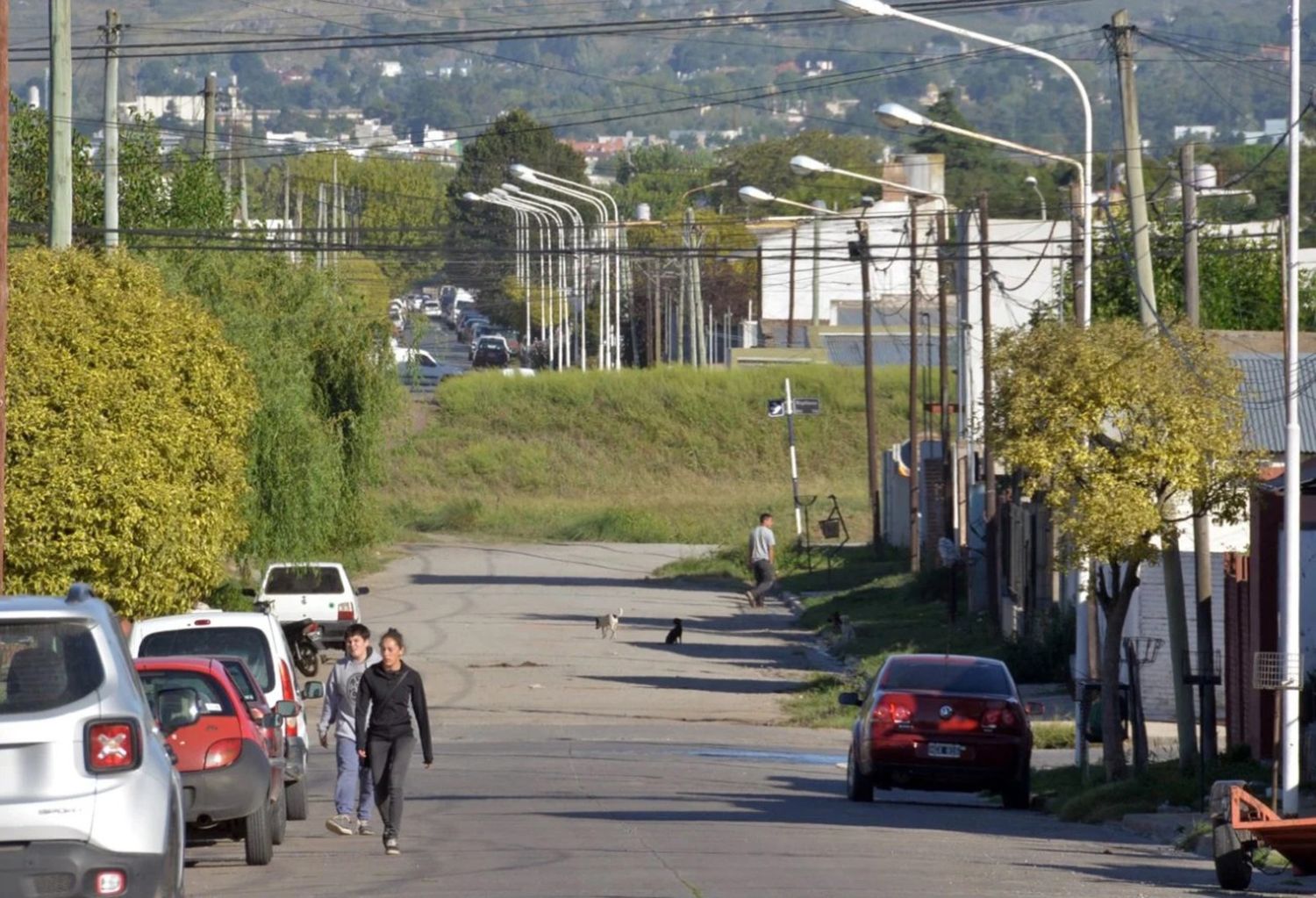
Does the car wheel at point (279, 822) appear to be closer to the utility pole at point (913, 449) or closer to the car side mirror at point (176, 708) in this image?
the car side mirror at point (176, 708)

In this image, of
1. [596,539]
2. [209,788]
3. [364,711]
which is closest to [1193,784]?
[364,711]

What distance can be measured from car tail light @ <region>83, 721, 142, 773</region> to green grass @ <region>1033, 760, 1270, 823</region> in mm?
11414

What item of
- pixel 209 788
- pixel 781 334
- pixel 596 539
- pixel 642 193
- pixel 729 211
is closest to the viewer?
pixel 209 788

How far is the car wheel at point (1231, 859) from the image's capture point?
1334 centimetres

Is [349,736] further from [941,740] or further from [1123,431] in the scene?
[1123,431]

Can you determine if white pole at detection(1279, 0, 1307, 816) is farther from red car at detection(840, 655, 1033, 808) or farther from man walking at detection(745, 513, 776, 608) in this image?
man walking at detection(745, 513, 776, 608)

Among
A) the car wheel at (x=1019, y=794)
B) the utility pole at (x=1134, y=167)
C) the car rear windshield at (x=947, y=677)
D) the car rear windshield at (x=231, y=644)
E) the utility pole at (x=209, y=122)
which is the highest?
the utility pole at (x=209, y=122)

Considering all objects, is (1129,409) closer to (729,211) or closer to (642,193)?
(729,211)

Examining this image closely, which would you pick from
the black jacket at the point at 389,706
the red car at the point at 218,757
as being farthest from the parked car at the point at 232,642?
the red car at the point at 218,757

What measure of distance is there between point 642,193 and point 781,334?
6813cm

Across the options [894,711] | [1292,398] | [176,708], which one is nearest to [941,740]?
[894,711]

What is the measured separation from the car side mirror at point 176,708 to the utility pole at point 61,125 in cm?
1231

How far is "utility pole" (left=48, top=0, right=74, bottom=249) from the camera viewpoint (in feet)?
83.8

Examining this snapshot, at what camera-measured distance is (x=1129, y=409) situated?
18.3m
